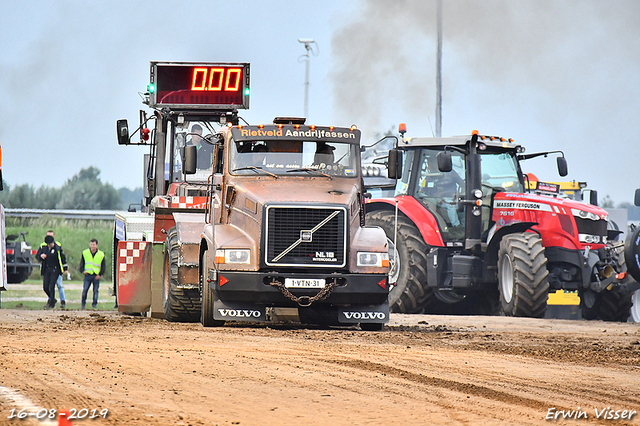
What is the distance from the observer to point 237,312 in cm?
1187

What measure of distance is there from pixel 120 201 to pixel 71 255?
2215 centimetres

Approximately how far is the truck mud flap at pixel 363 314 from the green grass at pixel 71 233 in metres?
25.7

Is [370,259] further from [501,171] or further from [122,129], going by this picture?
[501,171]

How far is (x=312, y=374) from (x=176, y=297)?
529 centimetres

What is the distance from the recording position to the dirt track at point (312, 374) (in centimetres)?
649

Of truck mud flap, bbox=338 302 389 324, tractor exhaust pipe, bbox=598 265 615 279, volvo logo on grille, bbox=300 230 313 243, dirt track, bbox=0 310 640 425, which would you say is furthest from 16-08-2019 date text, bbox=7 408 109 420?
tractor exhaust pipe, bbox=598 265 615 279

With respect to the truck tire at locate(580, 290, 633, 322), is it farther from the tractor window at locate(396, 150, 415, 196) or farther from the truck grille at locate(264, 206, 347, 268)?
the truck grille at locate(264, 206, 347, 268)

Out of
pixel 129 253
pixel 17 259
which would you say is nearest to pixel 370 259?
pixel 129 253

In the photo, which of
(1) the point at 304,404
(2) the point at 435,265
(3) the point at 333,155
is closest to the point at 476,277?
(2) the point at 435,265

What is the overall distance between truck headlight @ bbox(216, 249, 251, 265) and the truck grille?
244mm

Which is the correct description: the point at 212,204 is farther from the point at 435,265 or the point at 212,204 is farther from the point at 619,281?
the point at 619,281

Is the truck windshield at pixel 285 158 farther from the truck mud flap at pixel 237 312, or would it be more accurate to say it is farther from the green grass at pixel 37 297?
the green grass at pixel 37 297

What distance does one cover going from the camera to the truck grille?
1168 centimetres

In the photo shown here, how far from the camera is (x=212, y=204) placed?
43.3ft
